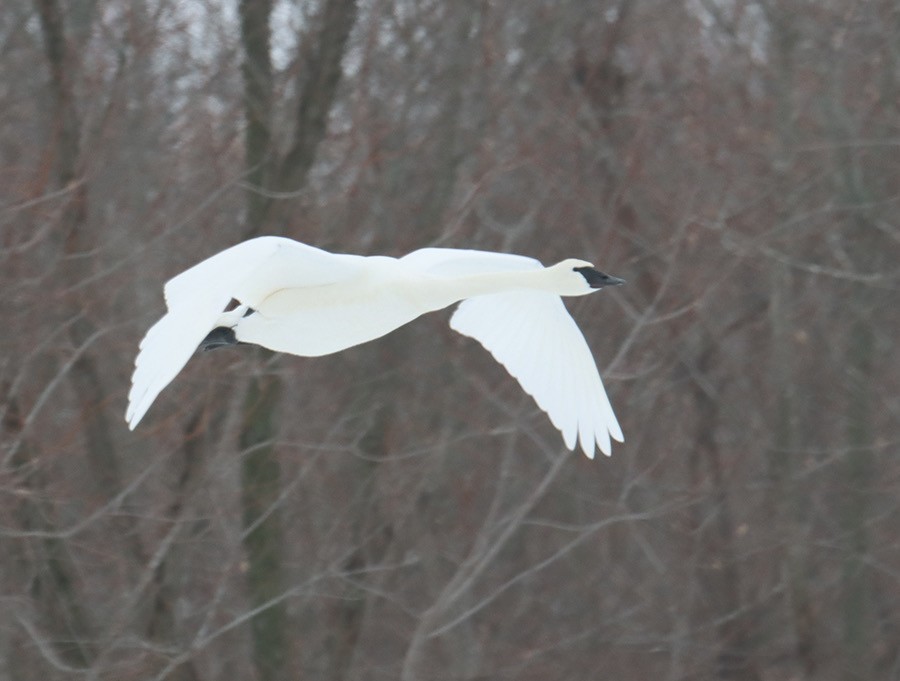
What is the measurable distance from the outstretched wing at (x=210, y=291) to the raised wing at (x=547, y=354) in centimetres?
127

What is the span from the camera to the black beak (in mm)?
6195

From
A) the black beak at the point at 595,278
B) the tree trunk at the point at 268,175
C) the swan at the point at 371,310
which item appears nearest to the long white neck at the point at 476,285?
the swan at the point at 371,310

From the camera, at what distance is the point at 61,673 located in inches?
325

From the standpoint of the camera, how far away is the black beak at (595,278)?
6.20m

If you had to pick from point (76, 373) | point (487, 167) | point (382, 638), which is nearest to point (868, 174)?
point (487, 167)

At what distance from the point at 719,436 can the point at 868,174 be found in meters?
2.21

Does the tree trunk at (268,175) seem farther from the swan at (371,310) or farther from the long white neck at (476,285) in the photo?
the long white neck at (476,285)

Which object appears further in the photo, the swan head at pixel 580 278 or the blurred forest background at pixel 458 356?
the blurred forest background at pixel 458 356

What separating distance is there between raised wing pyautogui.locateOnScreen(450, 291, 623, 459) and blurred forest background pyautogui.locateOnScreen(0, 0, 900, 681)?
1203 millimetres

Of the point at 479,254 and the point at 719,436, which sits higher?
the point at 479,254

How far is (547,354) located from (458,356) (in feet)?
9.35

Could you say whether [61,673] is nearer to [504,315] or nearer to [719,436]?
[504,315]

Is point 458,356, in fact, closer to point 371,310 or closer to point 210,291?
point 371,310

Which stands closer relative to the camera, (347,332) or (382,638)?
(347,332)
